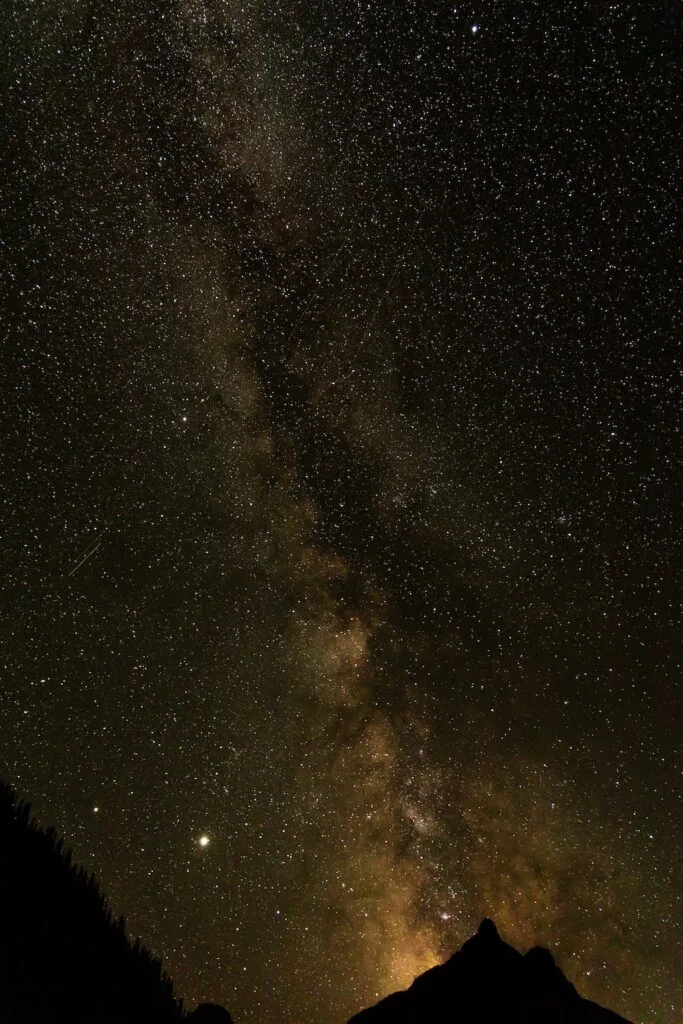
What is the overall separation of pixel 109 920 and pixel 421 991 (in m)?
6.34

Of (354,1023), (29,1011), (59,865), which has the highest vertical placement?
(354,1023)

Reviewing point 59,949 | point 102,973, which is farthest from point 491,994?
point 59,949

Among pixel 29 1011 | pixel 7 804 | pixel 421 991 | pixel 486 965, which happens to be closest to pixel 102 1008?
pixel 29 1011

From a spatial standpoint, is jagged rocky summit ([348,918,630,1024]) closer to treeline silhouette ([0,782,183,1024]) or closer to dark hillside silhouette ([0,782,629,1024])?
dark hillside silhouette ([0,782,629,1024])

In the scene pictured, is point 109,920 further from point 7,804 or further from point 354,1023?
point 354,1023

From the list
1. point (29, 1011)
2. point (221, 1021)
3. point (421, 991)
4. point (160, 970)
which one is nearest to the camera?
point (29, 1011)

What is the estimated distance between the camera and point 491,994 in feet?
39.0

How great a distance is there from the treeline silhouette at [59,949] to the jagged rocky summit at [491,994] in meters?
4.41

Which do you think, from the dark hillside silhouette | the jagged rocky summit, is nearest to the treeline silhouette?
the dark hillside silhouette

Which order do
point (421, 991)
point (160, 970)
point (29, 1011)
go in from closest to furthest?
point (29, 1011) < point (421, 991) < point (160, 970)

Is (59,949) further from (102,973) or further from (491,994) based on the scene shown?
(491,994)

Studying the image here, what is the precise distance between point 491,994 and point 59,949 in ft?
25.2

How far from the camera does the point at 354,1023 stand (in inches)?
484

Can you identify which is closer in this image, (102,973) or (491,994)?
(491,994)
